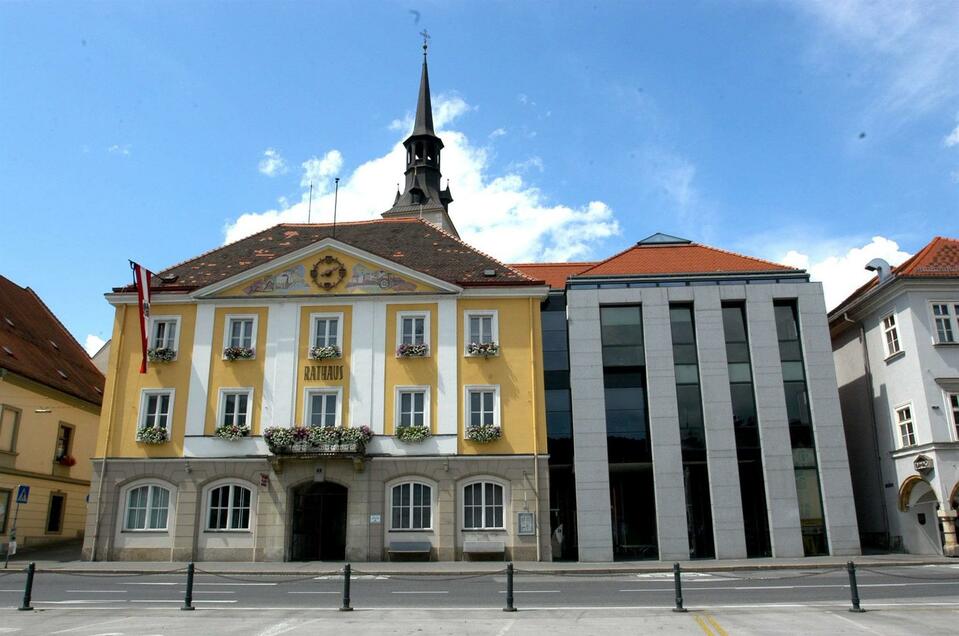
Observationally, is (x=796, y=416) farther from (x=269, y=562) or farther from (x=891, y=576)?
(x=269, y=562)

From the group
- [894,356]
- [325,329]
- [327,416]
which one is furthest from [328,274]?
[894,356]

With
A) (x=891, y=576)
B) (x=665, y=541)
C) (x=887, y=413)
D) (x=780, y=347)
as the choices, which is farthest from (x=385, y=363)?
(x=887, y=413)

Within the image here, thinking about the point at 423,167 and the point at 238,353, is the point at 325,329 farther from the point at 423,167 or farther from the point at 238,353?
the point at 423,167

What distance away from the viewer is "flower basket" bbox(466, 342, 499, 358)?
30250mm

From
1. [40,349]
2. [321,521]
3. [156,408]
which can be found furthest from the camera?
[40,349]

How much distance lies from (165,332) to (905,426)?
98.7 feet

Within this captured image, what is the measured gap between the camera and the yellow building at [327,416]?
28703 mm

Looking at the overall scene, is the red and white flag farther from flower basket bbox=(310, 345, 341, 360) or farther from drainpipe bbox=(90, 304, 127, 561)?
flower basket bbox=(310, 345, 341, 360)

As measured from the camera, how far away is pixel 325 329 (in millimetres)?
31062

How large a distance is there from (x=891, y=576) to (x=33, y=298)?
4332 centimetres

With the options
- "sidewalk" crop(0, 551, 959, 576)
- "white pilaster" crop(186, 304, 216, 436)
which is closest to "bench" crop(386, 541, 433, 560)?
"sidewalk" crop(0, 551, 959, 576)

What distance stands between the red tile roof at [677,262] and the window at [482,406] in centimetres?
659

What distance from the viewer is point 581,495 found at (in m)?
29.0

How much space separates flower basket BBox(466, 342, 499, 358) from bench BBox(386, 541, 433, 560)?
743cm
